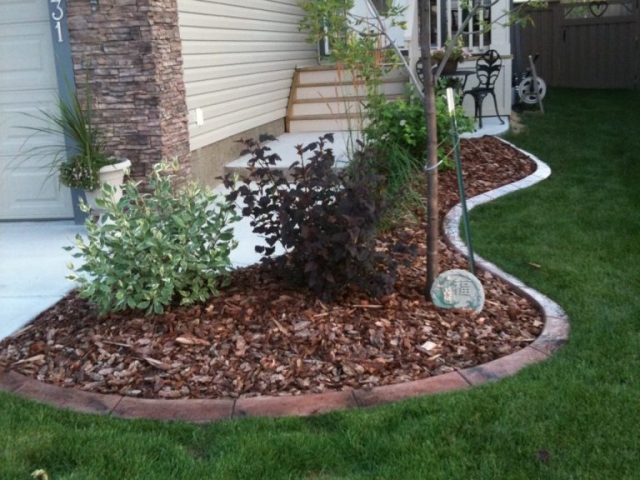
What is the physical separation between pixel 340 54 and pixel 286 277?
1251mm

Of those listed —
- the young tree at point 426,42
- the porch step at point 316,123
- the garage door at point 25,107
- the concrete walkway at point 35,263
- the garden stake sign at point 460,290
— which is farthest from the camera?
the porch step at point 316,123

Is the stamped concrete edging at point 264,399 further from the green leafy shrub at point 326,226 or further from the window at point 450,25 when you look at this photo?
the window at point 450,25

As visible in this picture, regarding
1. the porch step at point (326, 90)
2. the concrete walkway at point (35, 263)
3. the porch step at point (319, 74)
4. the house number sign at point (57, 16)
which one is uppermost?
the house number sign at point (57, 16)

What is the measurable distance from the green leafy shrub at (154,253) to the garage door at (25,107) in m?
2.48

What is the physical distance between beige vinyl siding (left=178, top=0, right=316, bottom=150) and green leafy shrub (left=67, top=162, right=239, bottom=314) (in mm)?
3067

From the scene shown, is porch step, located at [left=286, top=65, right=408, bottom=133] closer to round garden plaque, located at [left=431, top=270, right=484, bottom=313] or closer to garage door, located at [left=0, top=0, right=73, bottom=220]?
garage door, located at [left=0, top=0, right=73, bottom=220]

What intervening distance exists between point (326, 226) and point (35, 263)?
2368mm

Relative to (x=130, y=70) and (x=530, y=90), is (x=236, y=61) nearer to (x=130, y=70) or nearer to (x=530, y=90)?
(x=130, y=70)

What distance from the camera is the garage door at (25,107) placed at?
20.0 feet

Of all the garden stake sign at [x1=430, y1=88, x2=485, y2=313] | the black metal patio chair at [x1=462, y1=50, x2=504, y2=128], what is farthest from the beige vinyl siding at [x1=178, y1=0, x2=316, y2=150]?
the garden stake sign at [x1=430, y1=88, x2=485, y2=313]

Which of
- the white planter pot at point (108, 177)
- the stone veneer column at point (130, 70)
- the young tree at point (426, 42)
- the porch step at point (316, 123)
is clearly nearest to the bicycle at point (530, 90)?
the porch step at point (316, 123)

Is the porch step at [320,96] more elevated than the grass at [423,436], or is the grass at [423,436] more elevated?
the porch step at [320,96]

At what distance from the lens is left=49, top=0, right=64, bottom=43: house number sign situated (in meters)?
5.94

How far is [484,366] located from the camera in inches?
138
